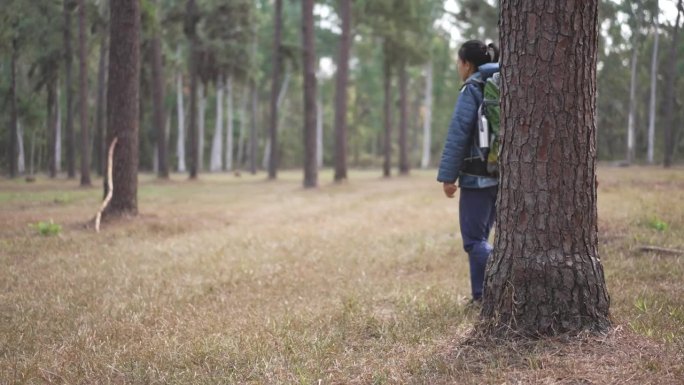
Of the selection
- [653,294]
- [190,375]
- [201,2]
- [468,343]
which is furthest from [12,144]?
[201,2]

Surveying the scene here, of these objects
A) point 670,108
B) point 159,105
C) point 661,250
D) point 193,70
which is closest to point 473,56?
point 661,250

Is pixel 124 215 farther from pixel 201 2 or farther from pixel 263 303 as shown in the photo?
pixel 201 2

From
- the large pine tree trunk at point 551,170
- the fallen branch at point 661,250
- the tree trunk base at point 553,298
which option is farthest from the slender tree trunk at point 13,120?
the fallen branch at point 661,250

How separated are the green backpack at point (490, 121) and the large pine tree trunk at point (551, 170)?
0.65 meters

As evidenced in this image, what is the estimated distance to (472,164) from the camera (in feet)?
13.1

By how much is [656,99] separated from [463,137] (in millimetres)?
16882

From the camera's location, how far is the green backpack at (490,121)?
3.84 metres

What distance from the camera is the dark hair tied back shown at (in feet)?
13.5

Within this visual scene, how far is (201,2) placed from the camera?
27.4m

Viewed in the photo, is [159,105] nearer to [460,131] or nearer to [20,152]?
[20,152]

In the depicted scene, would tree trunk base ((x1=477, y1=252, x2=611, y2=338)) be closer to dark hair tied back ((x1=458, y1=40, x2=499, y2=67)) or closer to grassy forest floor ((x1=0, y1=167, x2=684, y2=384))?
grassy forest floor ((x1=0, y1=167, x2=684, y2=384))

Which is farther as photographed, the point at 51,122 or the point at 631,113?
the point at 631,113

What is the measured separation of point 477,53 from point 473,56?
36mm

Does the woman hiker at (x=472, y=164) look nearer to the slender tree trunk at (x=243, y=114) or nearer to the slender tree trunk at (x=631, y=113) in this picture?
the slender tree trunk at (x=631, y=113)
